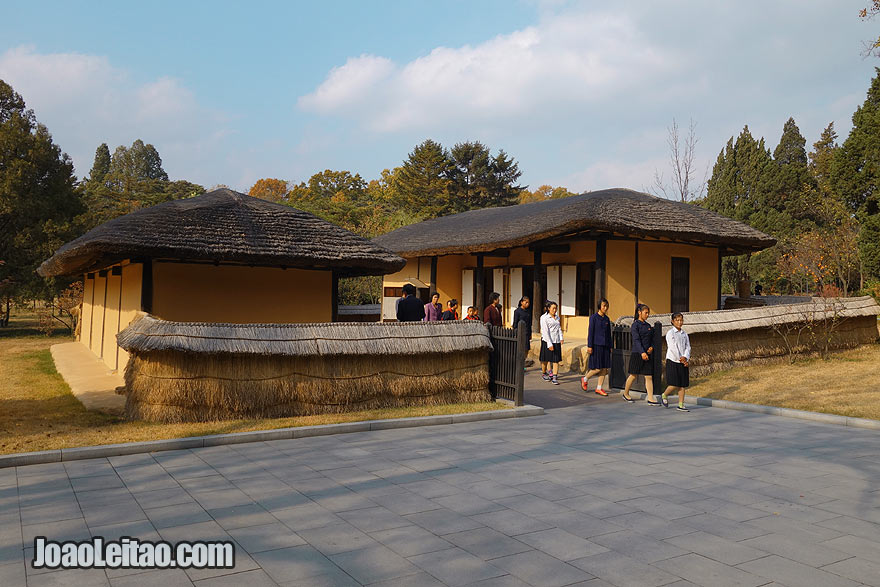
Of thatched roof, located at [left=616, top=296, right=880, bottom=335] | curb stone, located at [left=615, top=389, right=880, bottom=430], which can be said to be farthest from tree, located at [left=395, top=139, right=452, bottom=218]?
curb stone, located at [left=615, top=389, right=880, bottom=430]

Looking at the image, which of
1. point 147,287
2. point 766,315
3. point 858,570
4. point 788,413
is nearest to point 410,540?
point 858,570

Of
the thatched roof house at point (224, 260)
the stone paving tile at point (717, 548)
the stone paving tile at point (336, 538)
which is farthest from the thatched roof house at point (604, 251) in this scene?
the stone paving tile at point (336, 538)

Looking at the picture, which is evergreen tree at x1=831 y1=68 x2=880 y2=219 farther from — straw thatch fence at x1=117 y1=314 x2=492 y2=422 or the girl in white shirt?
straw thatch fence at x1=117 y1=314 x2=492 y2=422

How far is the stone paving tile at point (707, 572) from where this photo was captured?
3713 millimetres

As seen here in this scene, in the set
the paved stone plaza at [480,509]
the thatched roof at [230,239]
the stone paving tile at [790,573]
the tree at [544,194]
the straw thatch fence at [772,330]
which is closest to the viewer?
the stone paving tile at [790,573]

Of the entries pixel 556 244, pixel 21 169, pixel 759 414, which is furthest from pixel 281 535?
pixel 21 169

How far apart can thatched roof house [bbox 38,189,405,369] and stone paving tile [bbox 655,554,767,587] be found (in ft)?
30.1

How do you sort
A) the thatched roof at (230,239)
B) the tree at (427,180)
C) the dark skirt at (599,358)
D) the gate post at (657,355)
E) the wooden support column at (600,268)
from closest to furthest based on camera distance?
the gate post at (657,355) → the thatched roof at (230,239) → the dark skirt at (599,358) → the wooden support column at (600,268) → the tree at (427,180)

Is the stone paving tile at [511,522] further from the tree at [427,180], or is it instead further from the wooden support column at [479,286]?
the tree at [427,180]

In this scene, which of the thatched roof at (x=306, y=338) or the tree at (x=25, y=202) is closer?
the thatched roof at (x=306, y=338)

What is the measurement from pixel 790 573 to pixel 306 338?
20.4 feet

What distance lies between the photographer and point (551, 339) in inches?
474

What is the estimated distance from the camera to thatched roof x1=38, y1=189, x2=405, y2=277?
35.9 feet

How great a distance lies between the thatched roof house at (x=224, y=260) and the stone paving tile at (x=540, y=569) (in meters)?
8.67
